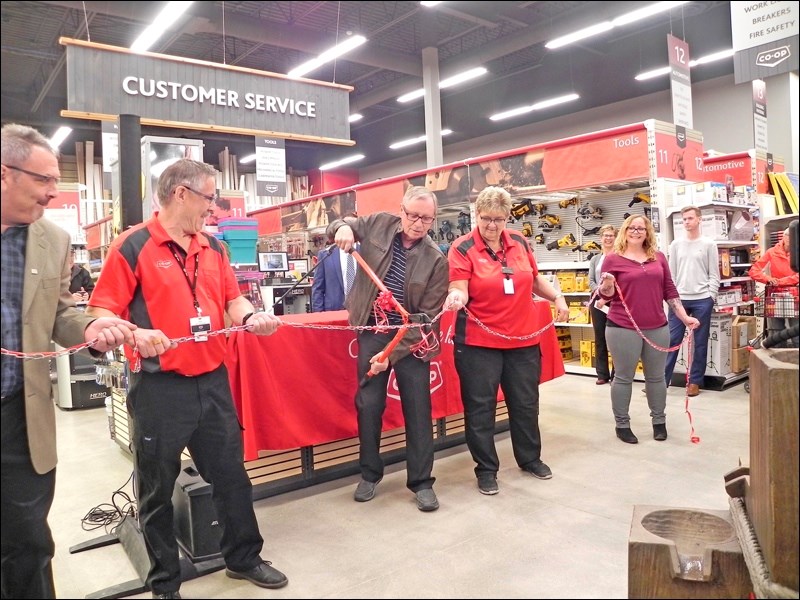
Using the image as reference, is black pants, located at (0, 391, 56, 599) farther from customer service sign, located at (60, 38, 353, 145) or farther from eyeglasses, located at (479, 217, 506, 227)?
eyeglasses, located at (479, 217, 506, 227)

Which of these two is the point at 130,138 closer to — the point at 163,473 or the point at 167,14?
the point at 167,14

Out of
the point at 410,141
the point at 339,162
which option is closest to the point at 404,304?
the point at 410,141

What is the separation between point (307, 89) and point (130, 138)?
158 centimetres

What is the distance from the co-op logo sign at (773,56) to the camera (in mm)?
4781

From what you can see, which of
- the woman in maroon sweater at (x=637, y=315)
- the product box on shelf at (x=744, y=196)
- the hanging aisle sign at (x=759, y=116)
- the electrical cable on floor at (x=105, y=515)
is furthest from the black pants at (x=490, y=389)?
the hanging aisle sign at (x=759, y=116)

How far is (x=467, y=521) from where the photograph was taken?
116 inches

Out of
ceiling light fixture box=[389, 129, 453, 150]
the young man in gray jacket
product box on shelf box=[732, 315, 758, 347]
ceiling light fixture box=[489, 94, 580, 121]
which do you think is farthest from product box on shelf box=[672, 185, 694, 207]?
ceiling light fixture box=[389, 129, 453, 150]

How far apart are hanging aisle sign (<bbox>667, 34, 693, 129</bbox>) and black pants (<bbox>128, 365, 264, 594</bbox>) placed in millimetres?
6311

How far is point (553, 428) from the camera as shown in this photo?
186 inches

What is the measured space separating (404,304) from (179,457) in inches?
57.3

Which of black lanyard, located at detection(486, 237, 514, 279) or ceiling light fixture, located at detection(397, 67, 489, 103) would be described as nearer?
black lanyard, located at detection(486, 237, 514, 279)

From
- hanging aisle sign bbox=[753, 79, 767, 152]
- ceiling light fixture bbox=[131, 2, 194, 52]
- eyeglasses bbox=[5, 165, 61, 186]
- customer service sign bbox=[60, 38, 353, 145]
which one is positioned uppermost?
hanging aisle sign bbox=[753, 79, 767, 152]

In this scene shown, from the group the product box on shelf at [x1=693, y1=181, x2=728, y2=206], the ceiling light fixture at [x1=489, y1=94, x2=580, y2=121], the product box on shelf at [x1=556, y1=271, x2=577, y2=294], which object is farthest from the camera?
the ceiling light fixture at [x1=489, y1=94, x2=580, y2=121]

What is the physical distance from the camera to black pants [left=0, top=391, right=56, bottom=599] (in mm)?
1660
